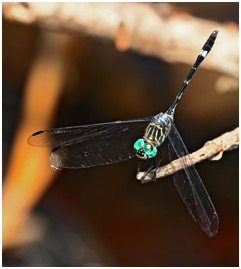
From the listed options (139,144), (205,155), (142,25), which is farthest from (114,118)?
(205,155)

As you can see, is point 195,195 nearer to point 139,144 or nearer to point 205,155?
point 205,155

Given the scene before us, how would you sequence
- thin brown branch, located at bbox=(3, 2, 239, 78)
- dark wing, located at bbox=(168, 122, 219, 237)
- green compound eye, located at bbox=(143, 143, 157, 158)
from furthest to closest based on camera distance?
thin brown branch, located at bbox=(3, 2, 239, 78), green compound eye, located at bbox=(143, 143, 157, 158), dark wing, located at bbox=(168, 122, 219, 237)

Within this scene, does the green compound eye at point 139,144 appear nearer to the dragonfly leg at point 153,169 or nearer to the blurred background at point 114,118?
the dragonfly leg at point 153,169

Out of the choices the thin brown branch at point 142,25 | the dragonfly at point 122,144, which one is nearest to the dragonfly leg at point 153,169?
the dragonfly at point 122,144

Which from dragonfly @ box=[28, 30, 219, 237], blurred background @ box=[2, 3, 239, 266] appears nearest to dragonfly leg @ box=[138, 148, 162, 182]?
dragonfly @ box=[28, 30, 219, 237]

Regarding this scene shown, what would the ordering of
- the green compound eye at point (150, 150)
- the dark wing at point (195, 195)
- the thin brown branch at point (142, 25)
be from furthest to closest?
1. the thin brown branch at point (142, 25)
2. the green compound eye at point (150, 150)
3. the dark wing at point (195, 195)

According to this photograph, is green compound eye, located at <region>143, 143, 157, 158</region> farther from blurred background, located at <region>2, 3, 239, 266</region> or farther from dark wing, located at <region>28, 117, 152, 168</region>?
blurred background, located at <region>2, 3, 239, 266</region>
